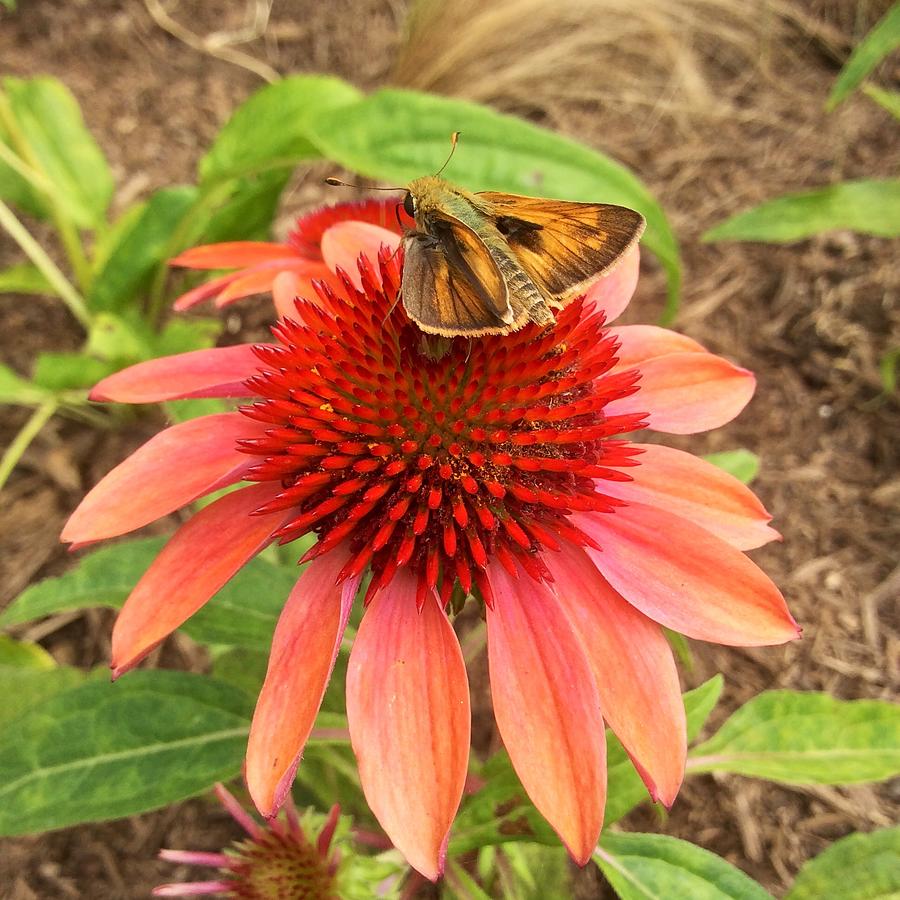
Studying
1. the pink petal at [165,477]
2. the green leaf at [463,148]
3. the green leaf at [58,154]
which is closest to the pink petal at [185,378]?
the pink petal at [165,477]

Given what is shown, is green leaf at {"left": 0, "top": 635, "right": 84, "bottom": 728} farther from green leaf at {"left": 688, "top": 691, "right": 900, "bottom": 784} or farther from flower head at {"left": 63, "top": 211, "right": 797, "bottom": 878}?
green leaf at {"left": 688, "top": 691, "right": 900, "bottom": 784}

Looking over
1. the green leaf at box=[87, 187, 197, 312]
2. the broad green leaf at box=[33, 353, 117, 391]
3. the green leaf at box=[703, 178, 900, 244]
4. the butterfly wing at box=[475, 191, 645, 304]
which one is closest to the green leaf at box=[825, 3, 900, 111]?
the green leaf at box=[703, 178, 900, 244]

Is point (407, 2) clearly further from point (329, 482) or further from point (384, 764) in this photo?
point (384, 764)

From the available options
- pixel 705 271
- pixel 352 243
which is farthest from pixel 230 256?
pixel 705 271

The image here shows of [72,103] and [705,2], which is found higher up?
[705,2]

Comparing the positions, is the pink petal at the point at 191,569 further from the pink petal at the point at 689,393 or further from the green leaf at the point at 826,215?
the green leaf at the point at 826,215

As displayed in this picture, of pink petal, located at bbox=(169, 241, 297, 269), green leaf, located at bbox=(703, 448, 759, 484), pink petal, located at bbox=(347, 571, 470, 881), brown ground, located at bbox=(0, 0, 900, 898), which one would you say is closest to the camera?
pink petal, located at bbox=(347, 571, 470, 881)

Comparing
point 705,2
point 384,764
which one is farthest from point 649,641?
point 705,2

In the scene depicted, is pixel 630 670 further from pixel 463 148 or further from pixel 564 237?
pixel 463 148
